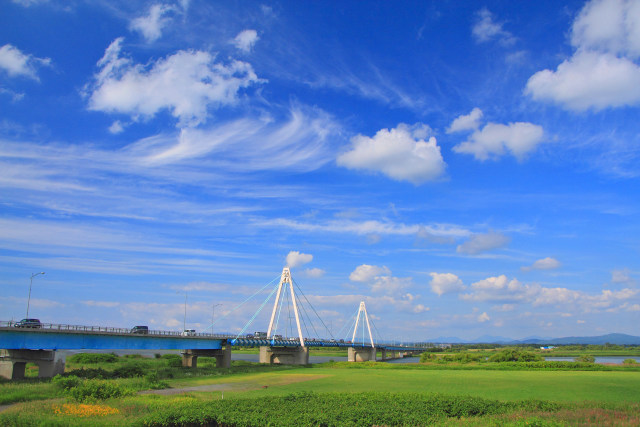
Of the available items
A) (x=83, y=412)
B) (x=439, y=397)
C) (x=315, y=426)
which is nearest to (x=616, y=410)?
(x=439, y=397)

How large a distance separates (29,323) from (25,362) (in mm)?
5535

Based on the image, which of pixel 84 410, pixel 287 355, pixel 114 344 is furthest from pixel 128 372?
pixel 287 355

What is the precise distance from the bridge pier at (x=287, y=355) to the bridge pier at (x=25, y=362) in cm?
5694

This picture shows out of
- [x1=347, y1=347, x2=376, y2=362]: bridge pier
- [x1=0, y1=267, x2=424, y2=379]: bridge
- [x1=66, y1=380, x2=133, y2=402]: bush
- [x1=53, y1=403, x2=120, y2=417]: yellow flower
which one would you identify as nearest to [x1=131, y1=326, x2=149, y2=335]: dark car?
[x1=0, y1=267, x2=424, y2=379]: bridge

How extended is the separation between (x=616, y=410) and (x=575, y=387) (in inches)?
1183

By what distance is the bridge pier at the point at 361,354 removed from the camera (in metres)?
162

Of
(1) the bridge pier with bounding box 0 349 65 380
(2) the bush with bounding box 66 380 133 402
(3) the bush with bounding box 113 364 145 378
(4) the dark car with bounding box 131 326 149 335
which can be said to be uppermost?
(4) the dark car with bounding box 131 326 149 335

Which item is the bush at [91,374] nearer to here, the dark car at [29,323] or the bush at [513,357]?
the dark car at [29,323]

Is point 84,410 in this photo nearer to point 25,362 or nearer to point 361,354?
point 25,362

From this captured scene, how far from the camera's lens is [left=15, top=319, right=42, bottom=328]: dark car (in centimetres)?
5947

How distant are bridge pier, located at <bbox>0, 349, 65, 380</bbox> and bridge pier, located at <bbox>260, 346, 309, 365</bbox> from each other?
2242 inches

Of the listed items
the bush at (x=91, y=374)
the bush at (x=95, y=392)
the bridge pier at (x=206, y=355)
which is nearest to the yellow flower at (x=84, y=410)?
the bush at (x=95, y=392)

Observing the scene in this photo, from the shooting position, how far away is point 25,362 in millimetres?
61906

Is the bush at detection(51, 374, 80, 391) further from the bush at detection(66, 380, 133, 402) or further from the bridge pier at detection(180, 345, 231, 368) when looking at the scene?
the bridge pier at detection(180, 345, 231, 368)
